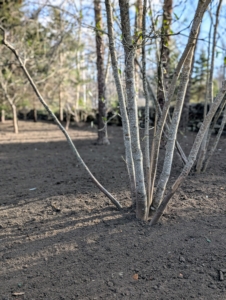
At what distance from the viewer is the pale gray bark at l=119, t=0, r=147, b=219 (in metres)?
2.42

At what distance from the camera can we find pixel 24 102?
1333 centimetres

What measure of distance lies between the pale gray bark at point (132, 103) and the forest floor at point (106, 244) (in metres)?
0.26

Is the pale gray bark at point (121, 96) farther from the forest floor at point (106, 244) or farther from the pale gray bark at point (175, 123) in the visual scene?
the forest floor at point (106, 244)

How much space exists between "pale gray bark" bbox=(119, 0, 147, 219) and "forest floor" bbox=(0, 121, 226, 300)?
256 mm

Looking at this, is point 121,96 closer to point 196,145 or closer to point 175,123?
point 175,123

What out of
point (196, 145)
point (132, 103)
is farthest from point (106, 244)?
point (132, 103)

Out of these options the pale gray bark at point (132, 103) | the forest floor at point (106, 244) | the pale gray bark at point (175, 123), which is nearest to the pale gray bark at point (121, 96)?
the pale gray bark at point (132, 103)

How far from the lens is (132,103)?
8.26ft

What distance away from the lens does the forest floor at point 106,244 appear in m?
1.95

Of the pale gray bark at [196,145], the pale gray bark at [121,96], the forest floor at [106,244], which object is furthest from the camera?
the pale gray bark at [121,96]

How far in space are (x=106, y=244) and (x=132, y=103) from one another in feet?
4.15

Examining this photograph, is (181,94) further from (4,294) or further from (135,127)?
(4,294)

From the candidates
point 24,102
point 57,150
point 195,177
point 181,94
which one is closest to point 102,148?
point 57,150

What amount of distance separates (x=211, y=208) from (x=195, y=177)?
40.5 inches
